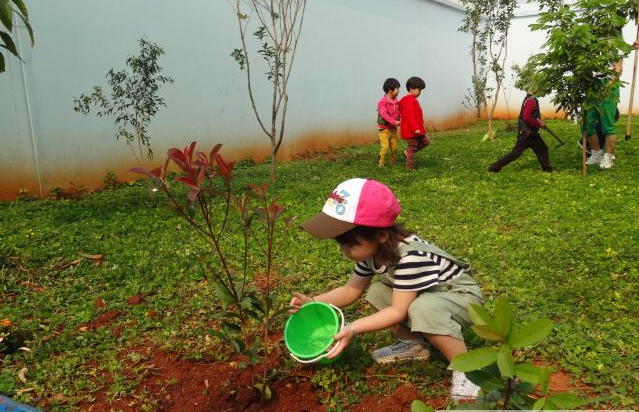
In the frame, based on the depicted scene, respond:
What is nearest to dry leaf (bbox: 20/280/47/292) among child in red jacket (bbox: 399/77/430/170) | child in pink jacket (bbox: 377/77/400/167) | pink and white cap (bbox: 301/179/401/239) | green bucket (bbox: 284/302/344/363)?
green bucket (bbox: 284/302/344/363)

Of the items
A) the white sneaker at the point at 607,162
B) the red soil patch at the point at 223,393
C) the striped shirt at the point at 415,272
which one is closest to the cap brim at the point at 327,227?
the striped shirt at the point at 415,272

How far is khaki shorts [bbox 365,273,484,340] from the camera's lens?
2.21 metres

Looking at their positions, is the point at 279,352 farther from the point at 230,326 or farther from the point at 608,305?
the point at 608,305

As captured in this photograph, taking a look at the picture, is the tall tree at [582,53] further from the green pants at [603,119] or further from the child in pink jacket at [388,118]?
the child in pink jacket at [388,118]

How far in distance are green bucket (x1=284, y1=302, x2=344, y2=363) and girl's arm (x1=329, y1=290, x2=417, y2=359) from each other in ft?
0.51

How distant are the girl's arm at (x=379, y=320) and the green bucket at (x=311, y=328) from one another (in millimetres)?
155

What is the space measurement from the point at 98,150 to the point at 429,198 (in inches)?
164

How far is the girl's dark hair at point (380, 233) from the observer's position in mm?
2170

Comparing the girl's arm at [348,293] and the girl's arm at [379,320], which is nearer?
the girl's arm at [379,320]

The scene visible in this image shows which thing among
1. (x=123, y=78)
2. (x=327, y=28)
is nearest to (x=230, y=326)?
(x=123, y=78)

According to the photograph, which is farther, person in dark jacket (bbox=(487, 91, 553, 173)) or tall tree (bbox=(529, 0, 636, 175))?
person in dark jacket (bbox=(487, 91, 553, 173))

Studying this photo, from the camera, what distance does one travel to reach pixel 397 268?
2258 mm

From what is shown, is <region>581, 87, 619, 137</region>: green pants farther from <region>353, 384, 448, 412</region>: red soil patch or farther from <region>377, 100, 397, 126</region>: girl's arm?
<region>353, 384, 448, 412</region>: red soil patch

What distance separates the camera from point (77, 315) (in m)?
3.20
